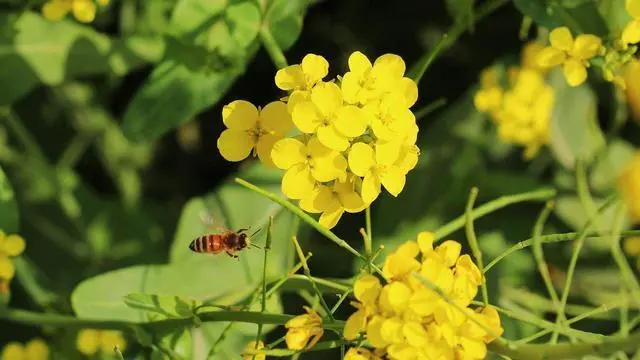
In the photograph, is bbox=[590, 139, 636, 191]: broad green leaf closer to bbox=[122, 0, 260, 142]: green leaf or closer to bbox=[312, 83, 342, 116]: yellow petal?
bbox=[122, 0, 260, 142]: green leaf

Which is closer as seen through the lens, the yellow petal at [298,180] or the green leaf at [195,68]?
the yellow petal at [298,180]

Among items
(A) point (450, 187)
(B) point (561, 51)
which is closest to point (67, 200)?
(A) point (450, 187)

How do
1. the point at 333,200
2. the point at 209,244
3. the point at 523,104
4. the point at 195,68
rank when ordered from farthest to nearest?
1. the point at 523,104
2. the point at 195,68
3. the point at 209,244
4. the point at 333,200

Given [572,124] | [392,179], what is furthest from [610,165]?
[392,179]

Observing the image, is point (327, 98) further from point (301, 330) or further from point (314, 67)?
point (301, 330)

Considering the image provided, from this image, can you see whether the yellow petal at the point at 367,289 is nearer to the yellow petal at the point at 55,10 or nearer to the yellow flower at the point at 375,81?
the yellow flower at the point at 375,81

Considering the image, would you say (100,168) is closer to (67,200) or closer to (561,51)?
(67,200)

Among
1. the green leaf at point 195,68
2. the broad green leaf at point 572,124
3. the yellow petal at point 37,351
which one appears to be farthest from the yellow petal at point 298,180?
the broad green leaf at point 572,124
